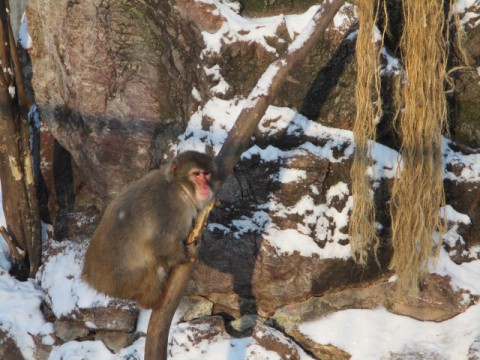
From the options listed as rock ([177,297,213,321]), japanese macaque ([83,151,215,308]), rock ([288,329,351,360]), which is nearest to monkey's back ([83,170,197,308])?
japanese macaque ([83,151,215,308])

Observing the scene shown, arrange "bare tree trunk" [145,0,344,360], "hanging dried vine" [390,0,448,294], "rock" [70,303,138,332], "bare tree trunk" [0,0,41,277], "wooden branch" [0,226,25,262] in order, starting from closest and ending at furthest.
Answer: "bare tree trunk" [145,0,344,360] → "hanging dried vine" [390,0,448,294] → "rock" [70,303,138,332] → "bare tree trunk" [0,0,41,277] → "wooden branch" [0,226,25,262]

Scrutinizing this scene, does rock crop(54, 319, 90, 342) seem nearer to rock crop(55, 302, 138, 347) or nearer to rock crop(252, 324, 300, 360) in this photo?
rock crop(55, 302, 138, 347)

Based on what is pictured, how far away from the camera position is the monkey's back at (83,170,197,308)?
3.32 metres

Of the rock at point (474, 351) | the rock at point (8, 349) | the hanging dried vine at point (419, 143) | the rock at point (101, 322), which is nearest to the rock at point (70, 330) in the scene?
the rock at point (101, 322)

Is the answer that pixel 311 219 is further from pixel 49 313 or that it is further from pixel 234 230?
pixel 49 313

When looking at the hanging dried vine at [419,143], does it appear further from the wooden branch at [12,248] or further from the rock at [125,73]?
the wooden branch at [12,248]

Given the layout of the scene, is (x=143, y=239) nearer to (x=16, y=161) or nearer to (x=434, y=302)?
(x=434, y=302)

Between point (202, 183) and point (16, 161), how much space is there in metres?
2.97

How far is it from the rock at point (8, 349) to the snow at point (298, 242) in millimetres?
36

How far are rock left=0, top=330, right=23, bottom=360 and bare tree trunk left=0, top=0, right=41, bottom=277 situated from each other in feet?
2.82

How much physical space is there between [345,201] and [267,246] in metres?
0.66

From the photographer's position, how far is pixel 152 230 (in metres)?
3.32

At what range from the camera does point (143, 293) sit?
3.43 meters

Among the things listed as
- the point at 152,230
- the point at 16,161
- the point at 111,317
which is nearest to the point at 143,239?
the point at 152,230
